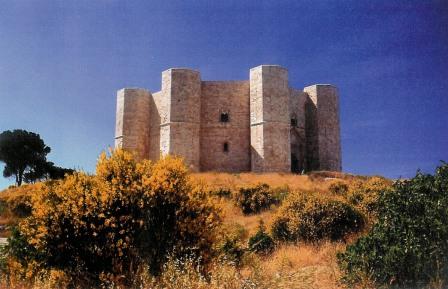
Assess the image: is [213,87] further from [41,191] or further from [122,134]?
[41,191]

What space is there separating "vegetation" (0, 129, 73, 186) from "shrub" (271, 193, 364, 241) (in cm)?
2653

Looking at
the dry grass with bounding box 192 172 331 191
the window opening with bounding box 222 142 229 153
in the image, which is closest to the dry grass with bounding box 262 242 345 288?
the dry grass with bounding box 192 172 331 191

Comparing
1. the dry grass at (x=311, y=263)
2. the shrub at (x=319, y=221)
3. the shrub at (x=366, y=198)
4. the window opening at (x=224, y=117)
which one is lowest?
the dry grass at (x=311, y=263)

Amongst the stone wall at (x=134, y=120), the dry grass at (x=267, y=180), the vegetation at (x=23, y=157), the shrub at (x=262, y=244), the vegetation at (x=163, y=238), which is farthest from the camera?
the vegetation at (x=23, y=157)

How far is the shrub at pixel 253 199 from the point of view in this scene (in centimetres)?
1675

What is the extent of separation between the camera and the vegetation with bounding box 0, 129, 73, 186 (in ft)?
110

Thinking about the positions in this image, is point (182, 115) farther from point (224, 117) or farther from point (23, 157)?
point (23, 157)

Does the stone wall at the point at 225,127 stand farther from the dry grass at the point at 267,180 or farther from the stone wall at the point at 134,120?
the stone wall at the point at 134,120

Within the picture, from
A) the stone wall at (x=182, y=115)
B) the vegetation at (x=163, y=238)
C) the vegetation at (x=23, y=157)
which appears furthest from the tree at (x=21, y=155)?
the vegetation at (x=163, y=238)

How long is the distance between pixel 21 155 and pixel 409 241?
3345cm

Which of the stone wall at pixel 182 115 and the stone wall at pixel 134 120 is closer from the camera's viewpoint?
the stone wall at pixel 182 115

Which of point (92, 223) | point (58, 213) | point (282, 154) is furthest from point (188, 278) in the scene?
point (282, 154)

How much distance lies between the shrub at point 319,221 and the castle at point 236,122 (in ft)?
56.9

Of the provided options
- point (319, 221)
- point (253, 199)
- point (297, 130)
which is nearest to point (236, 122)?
point (297, 130)
